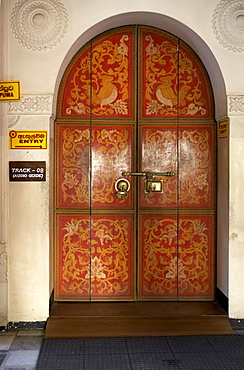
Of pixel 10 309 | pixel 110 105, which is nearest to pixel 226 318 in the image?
pixel 10 309

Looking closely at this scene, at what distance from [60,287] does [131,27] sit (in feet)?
7.52

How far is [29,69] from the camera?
3.87 meters

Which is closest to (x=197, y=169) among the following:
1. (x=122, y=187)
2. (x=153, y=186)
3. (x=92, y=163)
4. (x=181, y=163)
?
(x=181, y=163)

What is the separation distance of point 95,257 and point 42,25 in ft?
6.35

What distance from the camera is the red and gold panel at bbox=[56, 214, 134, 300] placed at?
167 inches

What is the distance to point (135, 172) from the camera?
4.26m

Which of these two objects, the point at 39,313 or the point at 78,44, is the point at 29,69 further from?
the point at 39,313

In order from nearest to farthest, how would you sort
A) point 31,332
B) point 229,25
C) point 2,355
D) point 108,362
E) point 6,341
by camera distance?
point 108,362 → point 2,355 → point 6,341 → point 31,332 → point 229,25

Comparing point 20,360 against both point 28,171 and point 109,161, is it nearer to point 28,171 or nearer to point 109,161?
point 28,171

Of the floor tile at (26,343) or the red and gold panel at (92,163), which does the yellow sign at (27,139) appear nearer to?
the red and gold panel at (92,163)

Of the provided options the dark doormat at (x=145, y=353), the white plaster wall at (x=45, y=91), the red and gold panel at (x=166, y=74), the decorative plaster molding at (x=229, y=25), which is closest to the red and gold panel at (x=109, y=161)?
the red and gold panel at (x=166, y=74)

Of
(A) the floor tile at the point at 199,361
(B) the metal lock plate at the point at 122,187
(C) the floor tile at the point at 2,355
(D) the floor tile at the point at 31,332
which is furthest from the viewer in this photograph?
(B) the metal lock plate at the point at 122,187

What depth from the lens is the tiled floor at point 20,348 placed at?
3.24m

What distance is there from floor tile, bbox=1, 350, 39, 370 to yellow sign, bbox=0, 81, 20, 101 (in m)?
1.87
